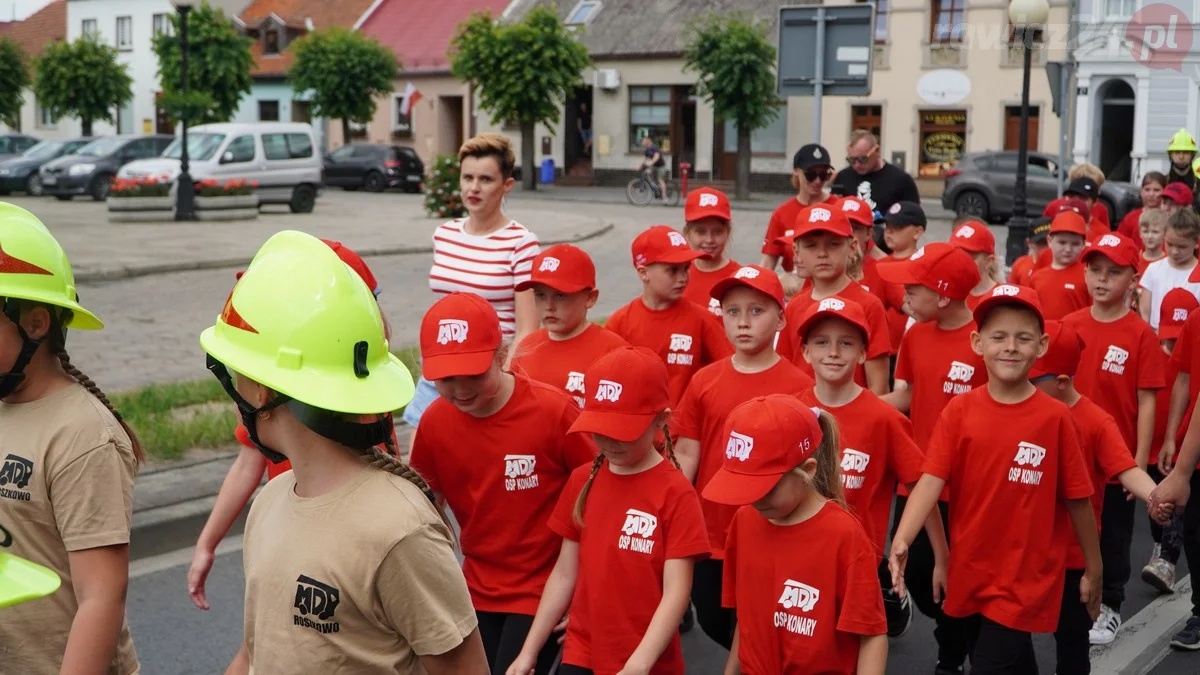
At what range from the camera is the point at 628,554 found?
3908mm

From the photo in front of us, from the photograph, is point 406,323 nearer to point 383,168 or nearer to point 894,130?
point 383,168

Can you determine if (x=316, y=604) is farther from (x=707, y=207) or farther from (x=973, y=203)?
(x=973, y=203)

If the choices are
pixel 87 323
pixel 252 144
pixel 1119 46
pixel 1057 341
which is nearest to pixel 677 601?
pixel 87 323

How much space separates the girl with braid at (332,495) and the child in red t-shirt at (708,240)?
455 centimetres

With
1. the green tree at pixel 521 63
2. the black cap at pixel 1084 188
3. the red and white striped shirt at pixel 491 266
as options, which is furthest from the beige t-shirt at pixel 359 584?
the green tree at pixel 521 63

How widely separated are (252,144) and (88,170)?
6.66m

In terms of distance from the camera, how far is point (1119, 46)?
37.2 metres

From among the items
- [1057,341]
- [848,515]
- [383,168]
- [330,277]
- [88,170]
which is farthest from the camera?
[383,168]

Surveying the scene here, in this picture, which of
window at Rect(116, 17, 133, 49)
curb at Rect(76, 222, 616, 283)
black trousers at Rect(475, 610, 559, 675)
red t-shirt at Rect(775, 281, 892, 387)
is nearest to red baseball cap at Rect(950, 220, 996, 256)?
red t-shirt at Rect(775, 281, 892, 387)

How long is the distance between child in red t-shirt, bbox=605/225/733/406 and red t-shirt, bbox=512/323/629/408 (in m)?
0.67

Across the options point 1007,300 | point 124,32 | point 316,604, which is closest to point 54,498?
point 316,604

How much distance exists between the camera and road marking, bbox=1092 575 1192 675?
5664 mm

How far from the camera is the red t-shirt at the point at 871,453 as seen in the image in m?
4.69

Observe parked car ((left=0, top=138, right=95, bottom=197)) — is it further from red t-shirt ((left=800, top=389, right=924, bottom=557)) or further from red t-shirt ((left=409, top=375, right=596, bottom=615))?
red t-shirt ((left=800, top=389, right=924, bottom=557))
